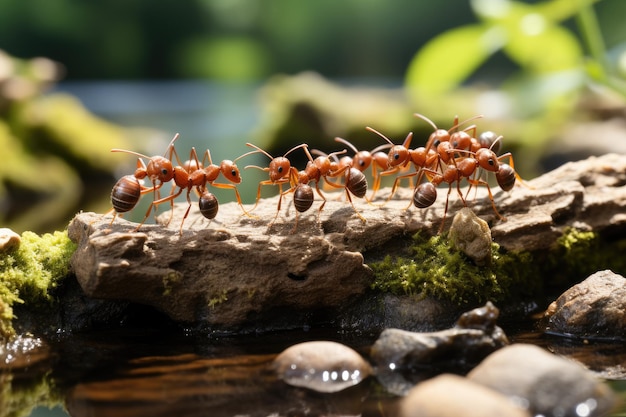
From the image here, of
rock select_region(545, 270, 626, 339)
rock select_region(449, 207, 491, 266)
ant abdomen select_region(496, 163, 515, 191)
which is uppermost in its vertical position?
ant abdomen select_region(496, 163, 515, 191)

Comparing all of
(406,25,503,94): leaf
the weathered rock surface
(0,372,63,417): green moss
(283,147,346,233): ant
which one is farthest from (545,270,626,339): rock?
(406,25,503,94): leaf

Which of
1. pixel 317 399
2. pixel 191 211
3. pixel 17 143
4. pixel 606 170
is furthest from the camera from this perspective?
pixel 17 143

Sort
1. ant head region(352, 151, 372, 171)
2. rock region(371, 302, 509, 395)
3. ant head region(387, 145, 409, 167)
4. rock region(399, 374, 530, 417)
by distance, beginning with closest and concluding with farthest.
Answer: rock region(399, 374, 530, 417) < rock region(371, 302, 509, 395) < ant head region(387, 145, 409, 167) < ant head region(352, 151, 372, 171)

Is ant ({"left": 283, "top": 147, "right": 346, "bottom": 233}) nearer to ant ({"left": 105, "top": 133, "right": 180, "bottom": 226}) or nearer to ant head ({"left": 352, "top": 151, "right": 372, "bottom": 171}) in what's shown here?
ant head ({"left": 352, "top": 151, "right": 372, "bottom": 171})

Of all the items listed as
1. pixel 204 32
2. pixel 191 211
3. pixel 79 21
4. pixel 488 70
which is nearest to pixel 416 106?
pixel 488 70

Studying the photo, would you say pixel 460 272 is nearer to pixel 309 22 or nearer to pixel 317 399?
pixel 317 399

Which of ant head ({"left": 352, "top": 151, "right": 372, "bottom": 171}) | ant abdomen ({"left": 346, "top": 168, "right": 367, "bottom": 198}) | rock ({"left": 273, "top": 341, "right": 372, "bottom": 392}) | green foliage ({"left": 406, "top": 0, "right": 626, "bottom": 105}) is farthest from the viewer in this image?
green foliage ({"left": 406, "top": 0, "right": 626, "bottom": 105})

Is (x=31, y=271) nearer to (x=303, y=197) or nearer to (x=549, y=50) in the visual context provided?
Answer: (x=303, y=197)

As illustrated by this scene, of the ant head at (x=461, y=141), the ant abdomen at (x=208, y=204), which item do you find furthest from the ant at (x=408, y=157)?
the ant abdomen at (x=208, y=204)
